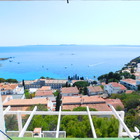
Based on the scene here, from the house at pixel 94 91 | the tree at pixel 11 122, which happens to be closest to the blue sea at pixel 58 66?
the tree at pixel 11 122

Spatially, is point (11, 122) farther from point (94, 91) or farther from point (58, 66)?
point (58, 66)

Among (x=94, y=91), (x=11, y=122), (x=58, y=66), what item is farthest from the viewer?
(x=58, y=66)

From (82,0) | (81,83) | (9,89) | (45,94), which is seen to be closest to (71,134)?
(82,0)

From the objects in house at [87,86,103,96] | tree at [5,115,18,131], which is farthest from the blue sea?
house at [87,86,103,96]

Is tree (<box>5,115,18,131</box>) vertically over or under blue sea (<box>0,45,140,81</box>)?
over

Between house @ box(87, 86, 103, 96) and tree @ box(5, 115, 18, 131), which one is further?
house @ box(87, 86, 103, 96)

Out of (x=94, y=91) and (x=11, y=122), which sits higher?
(x=11, y=122)

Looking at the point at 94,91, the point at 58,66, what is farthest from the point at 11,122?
the point at 58,66

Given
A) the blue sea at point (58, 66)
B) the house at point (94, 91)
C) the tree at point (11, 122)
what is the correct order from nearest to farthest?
the tree at point (11, 122)
the house at point (94, 91)
the blue sea at point (58, 66)

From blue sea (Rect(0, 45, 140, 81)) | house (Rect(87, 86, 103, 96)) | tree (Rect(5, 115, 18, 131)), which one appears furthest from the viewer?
blue sea (Rect(0, 45, 140, 81))

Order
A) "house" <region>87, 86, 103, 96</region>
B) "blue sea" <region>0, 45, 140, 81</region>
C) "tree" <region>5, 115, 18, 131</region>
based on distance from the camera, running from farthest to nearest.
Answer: "blue sea" <region>0, 45, 140, 81</region> < "house" <region>87, 86, 103, 96</region> < "tree" <region>5, 115, 18, 131</region>

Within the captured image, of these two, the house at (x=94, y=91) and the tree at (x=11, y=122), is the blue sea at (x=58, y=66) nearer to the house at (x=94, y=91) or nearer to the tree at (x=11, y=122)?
the tree at (x=11, y=122)

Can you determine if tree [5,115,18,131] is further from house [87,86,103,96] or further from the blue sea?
house [87,86,103,96]

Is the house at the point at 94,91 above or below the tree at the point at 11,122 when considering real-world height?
below
